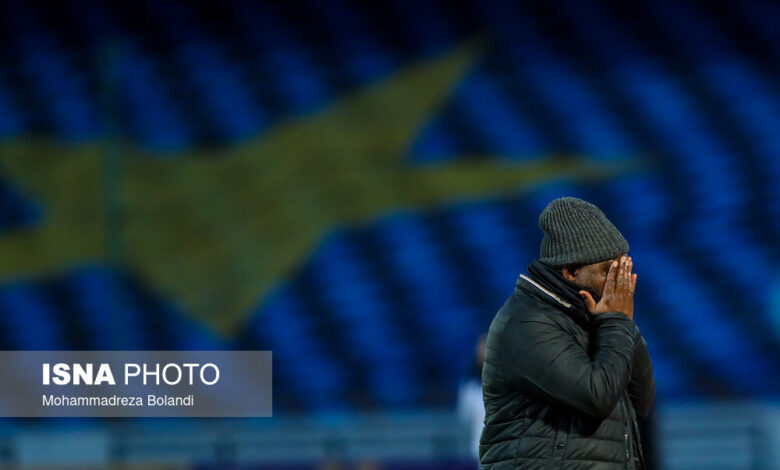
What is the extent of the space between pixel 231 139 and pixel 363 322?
5.78 ft

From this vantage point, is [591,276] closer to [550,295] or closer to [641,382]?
[550,295]

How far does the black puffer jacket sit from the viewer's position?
6.18 ft

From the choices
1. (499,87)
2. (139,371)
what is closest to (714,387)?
(499,87)

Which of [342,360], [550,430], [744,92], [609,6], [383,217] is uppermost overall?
[609,6]

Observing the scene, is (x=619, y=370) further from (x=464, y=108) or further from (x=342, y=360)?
(x=464, y=108)

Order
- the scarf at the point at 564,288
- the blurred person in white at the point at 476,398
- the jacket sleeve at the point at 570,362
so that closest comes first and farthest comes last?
the jacket sleeve at the point at 570,362 < the scarf at the point at 564,288 < the blurred person in white at the point at 476,398

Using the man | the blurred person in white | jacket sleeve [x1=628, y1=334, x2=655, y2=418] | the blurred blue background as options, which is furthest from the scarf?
the blurred blue background

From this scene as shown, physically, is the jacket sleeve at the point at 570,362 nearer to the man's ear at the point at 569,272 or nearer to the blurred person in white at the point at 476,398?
the man's ear at the point at 569,272

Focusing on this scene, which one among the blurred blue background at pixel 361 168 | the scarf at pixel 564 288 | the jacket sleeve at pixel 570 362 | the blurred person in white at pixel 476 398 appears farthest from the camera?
the blurred blue background at pixel 361 168

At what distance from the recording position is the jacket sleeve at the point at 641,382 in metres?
2.04

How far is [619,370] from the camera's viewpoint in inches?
74.2

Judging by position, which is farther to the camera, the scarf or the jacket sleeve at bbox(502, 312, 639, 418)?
the scarf

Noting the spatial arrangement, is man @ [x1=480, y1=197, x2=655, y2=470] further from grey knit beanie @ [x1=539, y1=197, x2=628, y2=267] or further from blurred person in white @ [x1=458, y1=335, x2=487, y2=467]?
blurred person in white @ [x1=458, y1=335, x2=487, y2=467]

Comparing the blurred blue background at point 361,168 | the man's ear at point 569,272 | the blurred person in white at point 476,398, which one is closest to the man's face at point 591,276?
the man's ear at point 569,272
